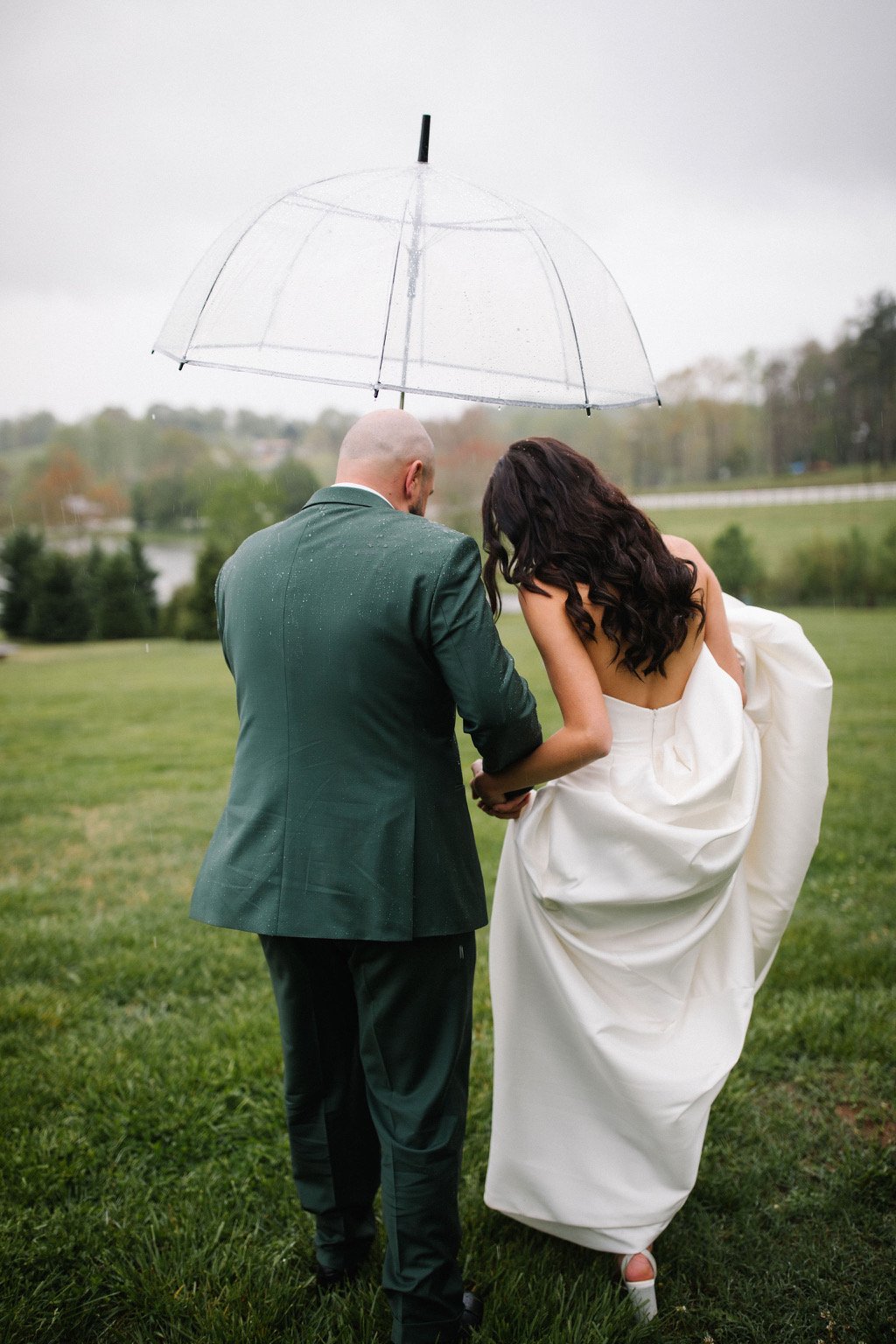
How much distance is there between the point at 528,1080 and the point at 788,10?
7385 millimetres

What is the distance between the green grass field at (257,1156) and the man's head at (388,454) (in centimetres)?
153

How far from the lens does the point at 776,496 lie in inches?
600

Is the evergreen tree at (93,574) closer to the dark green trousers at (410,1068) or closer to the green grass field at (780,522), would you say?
the green grass field at (780,522)

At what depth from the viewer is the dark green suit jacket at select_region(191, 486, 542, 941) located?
1.86m

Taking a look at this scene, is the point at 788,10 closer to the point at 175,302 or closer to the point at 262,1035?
the point at 175,302

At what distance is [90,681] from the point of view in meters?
12.3

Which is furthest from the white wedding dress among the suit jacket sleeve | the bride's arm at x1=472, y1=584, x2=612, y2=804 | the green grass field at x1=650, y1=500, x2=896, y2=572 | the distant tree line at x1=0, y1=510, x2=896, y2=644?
the distant tree line at x1=0, y1=510, x2=896, y2=644

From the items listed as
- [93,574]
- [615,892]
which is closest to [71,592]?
[93,574]

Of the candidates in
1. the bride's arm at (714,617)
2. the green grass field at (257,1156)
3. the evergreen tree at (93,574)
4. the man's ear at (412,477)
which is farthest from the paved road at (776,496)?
the man's ear at (412,477)

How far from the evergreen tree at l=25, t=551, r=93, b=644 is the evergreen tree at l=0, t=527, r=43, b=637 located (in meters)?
0.08

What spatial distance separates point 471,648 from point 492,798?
2.04 feet

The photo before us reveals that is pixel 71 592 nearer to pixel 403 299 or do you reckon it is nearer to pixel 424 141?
pixel 424 141

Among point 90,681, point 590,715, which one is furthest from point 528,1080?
point 90,681

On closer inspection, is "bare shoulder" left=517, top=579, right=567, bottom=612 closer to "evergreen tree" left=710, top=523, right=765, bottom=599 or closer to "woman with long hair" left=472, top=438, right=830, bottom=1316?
"woman with long hair" left=472, top=438, right=830, bottom=1316
